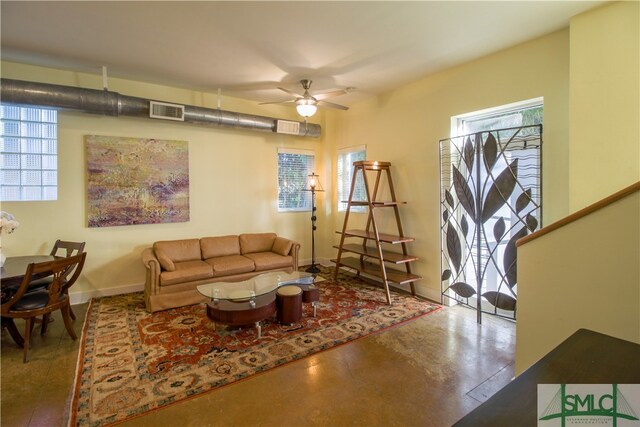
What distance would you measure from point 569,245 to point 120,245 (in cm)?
501

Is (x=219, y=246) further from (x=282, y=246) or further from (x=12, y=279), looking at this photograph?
(x=12, y=279)

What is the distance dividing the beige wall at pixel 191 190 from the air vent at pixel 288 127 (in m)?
0.41

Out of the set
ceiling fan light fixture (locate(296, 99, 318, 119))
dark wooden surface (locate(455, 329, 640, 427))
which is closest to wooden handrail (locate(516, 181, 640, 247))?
dark wooden surface (locate(455, 329, 640, 427))

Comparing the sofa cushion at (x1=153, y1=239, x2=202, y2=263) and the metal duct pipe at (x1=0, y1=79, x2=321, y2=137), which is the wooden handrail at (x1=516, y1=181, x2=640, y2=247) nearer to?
the sofa cushion at (x1=153, y1=239, x2=202, y2=263)

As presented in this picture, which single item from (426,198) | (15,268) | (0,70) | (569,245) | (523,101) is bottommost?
(15,268)

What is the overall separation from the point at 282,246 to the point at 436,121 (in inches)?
112

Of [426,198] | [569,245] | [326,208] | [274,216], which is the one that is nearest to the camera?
[569,245]

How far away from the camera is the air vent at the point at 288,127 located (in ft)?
16.8

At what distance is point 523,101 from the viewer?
322 centimetres

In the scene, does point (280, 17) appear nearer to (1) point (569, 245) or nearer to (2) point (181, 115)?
(2) point (181, 115)

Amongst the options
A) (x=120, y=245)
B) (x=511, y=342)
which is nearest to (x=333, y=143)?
(x=120, y=245)

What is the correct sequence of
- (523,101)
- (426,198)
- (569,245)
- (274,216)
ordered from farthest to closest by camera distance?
(274,216), (426,198), (523,101), (569,245)

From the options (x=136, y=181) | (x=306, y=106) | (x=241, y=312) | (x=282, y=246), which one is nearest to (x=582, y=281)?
(x=241, y=312)

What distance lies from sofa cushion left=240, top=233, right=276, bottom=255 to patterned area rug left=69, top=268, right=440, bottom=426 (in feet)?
4.14
